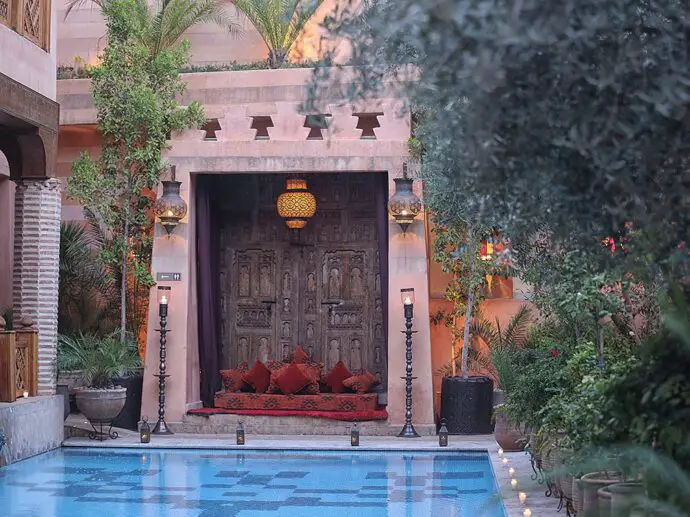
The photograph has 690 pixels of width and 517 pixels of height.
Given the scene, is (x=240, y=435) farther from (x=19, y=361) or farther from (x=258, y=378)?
(x=19, y=361)

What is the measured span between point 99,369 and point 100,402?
1.45 ft

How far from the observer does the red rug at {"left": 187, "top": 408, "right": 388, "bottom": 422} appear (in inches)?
539

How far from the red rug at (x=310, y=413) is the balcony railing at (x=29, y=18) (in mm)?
4758

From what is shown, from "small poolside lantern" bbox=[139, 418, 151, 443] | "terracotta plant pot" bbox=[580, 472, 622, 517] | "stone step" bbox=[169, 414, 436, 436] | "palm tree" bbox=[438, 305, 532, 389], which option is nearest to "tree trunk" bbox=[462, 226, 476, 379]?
"palm tree" bbox=[438, 305, 532, 389]

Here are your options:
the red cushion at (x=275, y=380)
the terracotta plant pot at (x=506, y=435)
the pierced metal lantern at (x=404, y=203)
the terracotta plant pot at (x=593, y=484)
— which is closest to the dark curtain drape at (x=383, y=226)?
the pierced metal lantern at (x=404, y=203)

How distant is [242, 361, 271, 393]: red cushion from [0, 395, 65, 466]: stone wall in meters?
2.54

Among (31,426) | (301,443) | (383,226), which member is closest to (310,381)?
(301,443)

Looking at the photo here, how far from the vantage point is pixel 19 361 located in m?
12.1

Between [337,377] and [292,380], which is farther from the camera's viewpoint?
[337,377]

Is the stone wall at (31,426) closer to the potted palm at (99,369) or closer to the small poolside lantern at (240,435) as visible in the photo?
the potted palm at (99,369)

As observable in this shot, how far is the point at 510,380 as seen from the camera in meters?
9.89

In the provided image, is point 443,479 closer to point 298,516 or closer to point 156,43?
point 298,516

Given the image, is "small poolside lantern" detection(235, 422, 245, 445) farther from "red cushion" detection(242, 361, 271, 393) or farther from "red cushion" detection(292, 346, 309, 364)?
"red cushion" detection(292, 346, 309, 364)

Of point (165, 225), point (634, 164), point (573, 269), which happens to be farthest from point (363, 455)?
point (634, 164)
